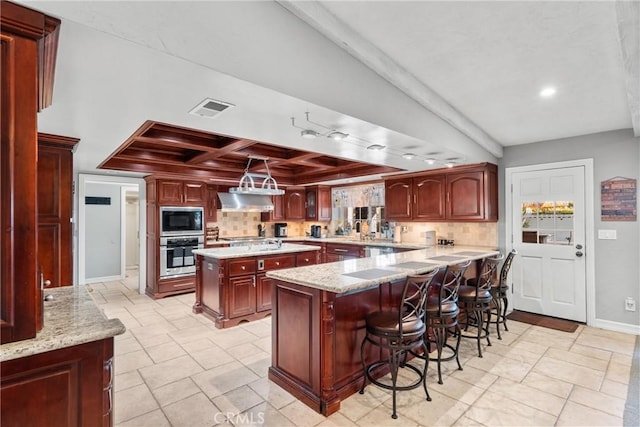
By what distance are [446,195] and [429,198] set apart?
299 millimetres

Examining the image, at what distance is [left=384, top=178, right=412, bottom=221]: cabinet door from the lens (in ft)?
18.4

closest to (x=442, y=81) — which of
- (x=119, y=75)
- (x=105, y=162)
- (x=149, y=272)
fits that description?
(x=119, y=75)

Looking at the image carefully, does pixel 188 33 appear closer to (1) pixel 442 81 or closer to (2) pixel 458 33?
(2) pixel 458 33

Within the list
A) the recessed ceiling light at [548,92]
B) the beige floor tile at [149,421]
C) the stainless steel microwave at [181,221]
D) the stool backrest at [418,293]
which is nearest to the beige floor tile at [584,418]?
the stool backrest at [418,293]

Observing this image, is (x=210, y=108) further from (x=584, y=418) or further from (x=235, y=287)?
(x=584, y=418)

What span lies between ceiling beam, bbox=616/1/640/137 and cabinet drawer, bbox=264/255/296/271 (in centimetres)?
393

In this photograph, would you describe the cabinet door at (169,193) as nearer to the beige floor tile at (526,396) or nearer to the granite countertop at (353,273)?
the granite countertop at (353,273)

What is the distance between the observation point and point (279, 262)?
4.59m

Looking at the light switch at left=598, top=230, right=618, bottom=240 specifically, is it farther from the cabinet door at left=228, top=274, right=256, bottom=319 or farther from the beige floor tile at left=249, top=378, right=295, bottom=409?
the cabinet door at left=228, top=274, right=256, bottom=319

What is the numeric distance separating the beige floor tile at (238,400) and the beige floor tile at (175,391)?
266mm

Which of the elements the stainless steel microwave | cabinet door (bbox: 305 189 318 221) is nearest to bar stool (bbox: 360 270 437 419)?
the stainless steel microwave

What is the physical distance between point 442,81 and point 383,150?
995 mm

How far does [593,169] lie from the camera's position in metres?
4.03

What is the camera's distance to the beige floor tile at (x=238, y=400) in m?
2.34
